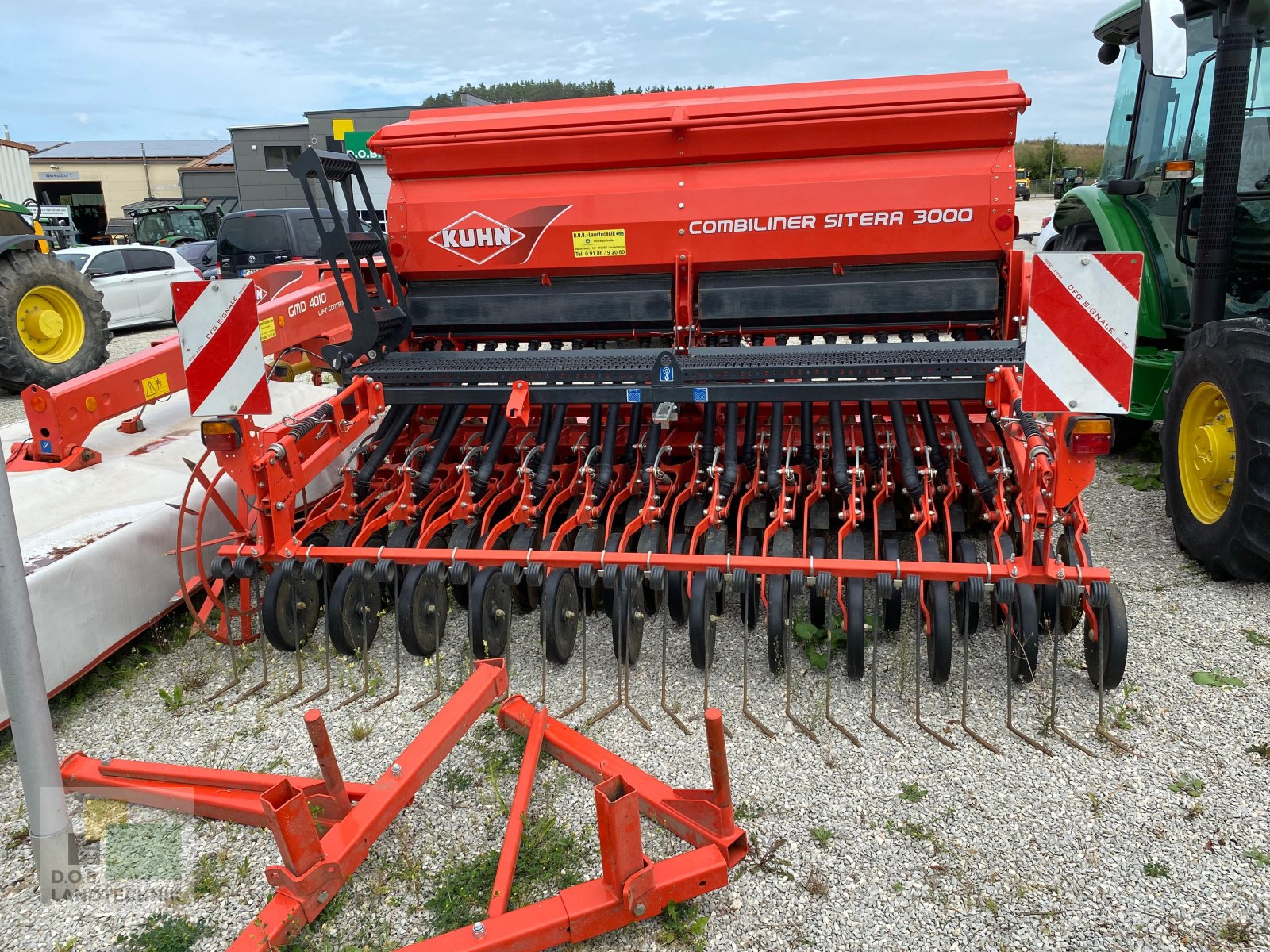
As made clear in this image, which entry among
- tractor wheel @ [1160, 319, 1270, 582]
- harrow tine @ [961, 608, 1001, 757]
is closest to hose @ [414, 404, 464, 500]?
harrow tine @ [961, 608, 1001, 757]

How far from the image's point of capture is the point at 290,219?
12312 mm

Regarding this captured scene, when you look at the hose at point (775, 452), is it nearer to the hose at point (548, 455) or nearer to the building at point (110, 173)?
the hose at point (548, 455)

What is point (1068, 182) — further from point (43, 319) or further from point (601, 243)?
point (43, 319)

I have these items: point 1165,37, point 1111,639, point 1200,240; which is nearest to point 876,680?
point 1111,639

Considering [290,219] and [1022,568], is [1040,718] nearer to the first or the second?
[1022,568]

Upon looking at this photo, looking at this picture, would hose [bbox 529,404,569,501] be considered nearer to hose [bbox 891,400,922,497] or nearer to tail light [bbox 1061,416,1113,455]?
hose [bbox 891,400,922,497]

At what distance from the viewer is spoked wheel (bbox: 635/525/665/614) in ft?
12.1

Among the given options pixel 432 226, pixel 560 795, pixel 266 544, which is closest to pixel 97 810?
A: pixel 266 544

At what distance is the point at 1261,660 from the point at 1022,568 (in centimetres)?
117

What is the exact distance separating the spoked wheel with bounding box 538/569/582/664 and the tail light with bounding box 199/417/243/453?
1.28m

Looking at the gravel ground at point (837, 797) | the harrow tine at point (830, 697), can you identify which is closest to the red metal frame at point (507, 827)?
the gravel ground at point (837, 797)

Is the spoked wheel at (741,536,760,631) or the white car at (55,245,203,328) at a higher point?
the white car at (55,245,203,328)

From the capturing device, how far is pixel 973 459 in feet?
12.2

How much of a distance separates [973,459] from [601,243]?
1935 millimetres
